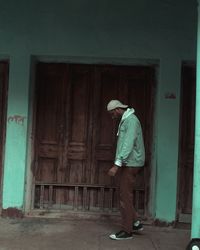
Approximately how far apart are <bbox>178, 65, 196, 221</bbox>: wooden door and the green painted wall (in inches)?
8.8

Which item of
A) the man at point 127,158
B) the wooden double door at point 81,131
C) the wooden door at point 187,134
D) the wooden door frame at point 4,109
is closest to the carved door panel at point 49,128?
the wooden double door at point 81,131

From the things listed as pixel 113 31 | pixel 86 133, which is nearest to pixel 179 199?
pixel 86 133

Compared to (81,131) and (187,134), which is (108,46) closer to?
(81,131)

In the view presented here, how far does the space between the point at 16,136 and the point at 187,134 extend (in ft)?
7.99

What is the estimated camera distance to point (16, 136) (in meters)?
7.01

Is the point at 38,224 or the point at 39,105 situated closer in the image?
the point at 38,224

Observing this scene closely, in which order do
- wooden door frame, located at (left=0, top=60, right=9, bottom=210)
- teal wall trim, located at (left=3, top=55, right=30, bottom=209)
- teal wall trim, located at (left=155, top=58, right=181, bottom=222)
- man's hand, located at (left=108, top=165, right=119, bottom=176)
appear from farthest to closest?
wooden door frame, located at (left=0, top=60, right=9, bottom=210)
teal wall trim, located at (left=3, top=55, right=30, bottom=209)
teal wall trim, located at (left=155, top=58, right=181, bottom=222)
man's hand, located at (left=108, top=165, right=119, bottom=176)

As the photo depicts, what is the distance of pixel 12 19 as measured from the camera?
701cm

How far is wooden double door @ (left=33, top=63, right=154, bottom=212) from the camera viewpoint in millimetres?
7176

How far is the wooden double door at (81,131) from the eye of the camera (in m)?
7.18

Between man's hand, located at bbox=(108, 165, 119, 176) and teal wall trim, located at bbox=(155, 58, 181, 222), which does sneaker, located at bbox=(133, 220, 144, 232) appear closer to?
teal wall trim, located at bbox=(155, 58, 181, 222)

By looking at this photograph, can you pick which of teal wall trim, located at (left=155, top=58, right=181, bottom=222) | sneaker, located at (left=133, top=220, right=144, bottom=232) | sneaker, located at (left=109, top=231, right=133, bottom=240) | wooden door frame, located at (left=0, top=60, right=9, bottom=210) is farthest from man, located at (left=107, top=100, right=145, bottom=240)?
wooden door frame, located at (left=0, top=60, right=9, bottom=210)

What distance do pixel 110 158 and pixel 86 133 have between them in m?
0.50

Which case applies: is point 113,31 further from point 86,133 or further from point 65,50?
point 86,133
